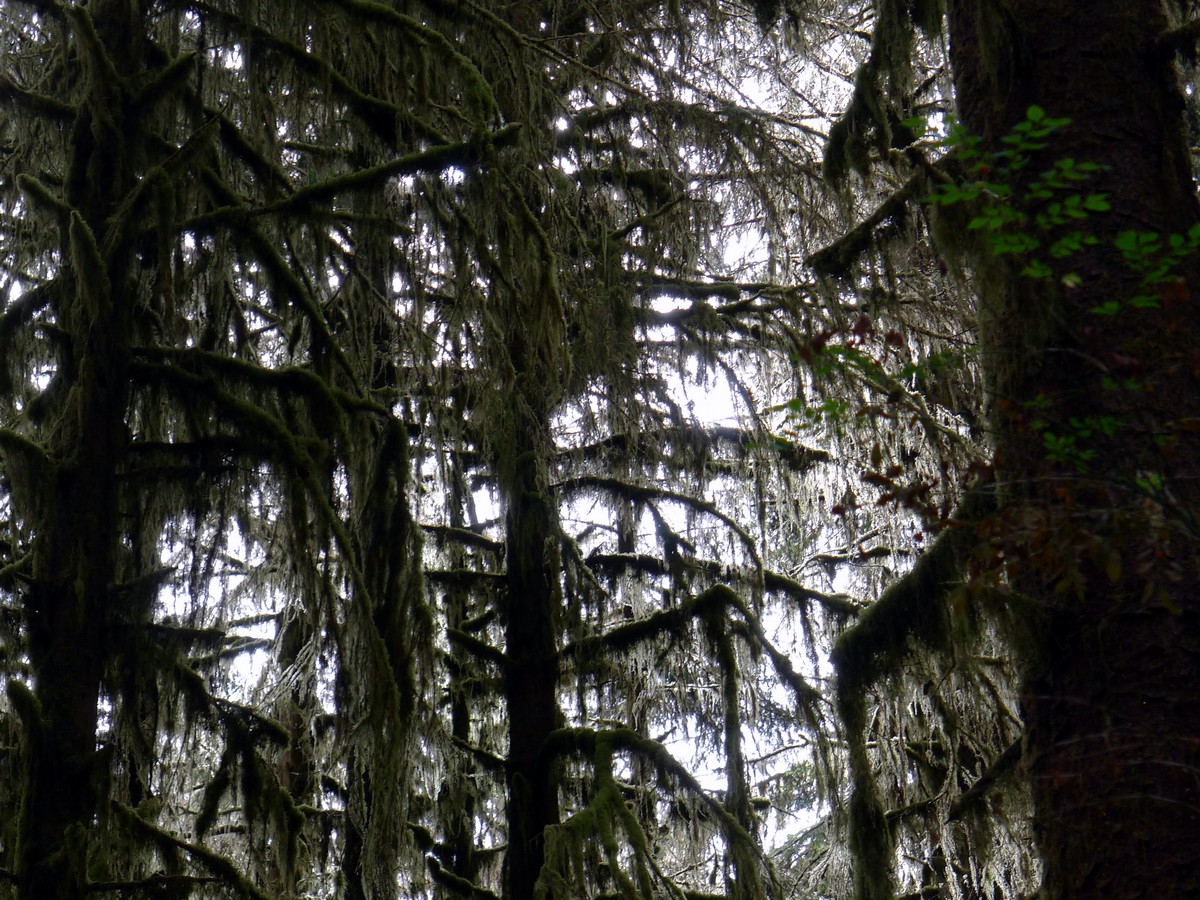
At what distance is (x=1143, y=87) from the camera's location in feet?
12.8

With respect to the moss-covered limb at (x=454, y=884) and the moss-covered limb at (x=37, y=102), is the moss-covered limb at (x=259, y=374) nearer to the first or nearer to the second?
the moss-covered limb at (x=37, y=102)

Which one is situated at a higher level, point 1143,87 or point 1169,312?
point 1143,87

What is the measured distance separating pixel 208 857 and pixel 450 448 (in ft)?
9.47

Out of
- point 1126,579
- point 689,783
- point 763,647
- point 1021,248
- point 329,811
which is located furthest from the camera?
point 329,811

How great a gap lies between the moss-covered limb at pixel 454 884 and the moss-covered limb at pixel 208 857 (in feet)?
6.64

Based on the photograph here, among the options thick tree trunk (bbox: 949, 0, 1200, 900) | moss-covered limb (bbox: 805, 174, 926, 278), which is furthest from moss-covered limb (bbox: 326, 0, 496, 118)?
thick tree trunk (bbox: 949, 0, 1200, 900)

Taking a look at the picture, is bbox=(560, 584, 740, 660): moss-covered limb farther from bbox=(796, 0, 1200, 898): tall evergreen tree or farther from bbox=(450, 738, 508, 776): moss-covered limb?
bbox=(796, 0, 1200, 898): tall evergreen tree

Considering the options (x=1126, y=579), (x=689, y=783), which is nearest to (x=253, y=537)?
(x=689, y=783)

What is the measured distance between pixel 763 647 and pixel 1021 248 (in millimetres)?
4211

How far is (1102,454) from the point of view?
3260mm

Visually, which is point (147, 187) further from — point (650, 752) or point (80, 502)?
point (650, 752)

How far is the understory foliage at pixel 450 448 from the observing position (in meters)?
4.47

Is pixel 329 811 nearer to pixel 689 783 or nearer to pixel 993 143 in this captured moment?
pixel 689 783

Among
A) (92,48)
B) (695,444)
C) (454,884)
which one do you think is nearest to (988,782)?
Answer: (695,444)
